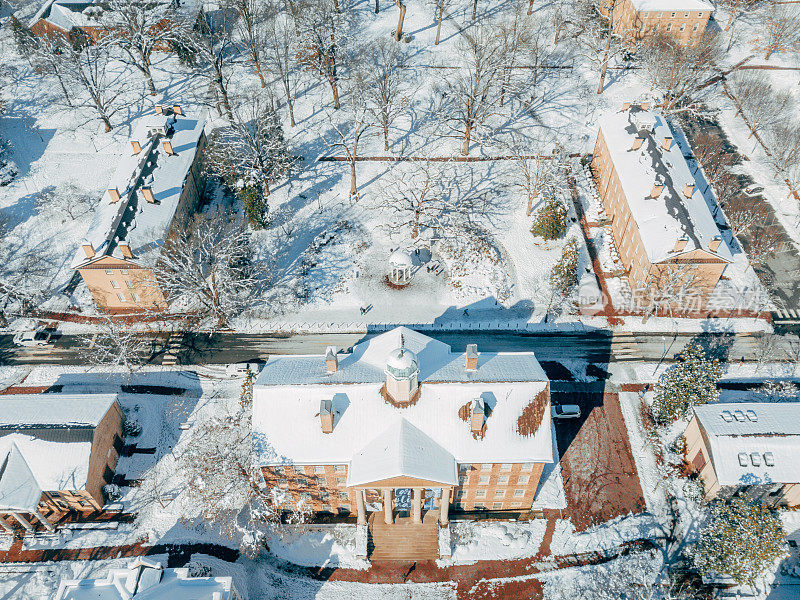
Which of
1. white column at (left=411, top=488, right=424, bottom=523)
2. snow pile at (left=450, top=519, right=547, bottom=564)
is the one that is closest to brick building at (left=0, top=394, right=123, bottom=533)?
white column at (left=411, top=488, right=424, bottom=523)

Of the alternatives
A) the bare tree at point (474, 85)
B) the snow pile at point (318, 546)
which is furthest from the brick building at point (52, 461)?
the bare tree at point (474, 85)

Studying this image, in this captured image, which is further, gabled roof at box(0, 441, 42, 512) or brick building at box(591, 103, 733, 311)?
brick building at box(591, 103, 733, 311)

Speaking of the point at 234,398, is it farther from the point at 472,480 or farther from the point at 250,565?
the point at 472,480

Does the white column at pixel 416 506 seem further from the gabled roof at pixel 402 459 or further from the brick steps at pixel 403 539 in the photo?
the gabled roof at pixel 402 459

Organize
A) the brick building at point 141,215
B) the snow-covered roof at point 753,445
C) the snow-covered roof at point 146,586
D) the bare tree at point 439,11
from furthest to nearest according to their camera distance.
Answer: the bare tree at point 439,11 → the brick building at point 141,215 → the snow-covered roof at point 753,445 → the snow-covered roof at point 146,586

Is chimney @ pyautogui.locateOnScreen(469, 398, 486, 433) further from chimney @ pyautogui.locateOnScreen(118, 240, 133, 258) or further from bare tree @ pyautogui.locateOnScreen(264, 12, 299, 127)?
bare tree @ pyautogui.locateOnScreen(264, 12, 299, 127)
